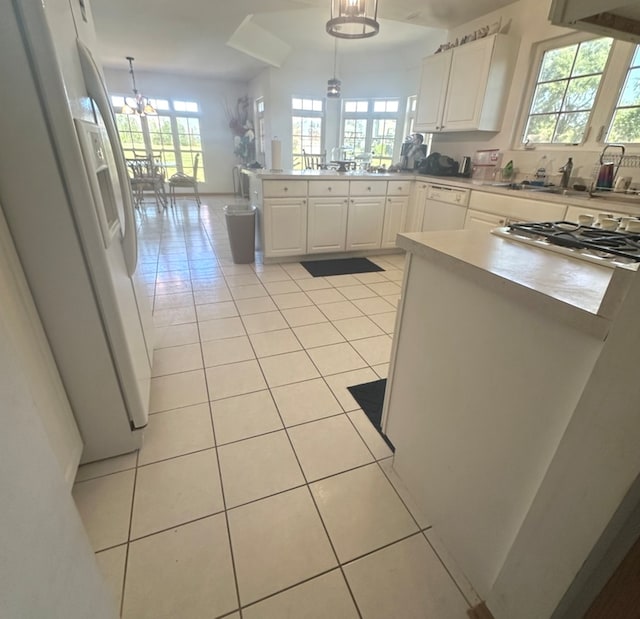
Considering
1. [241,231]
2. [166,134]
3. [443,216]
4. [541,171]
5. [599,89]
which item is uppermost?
[599,89]

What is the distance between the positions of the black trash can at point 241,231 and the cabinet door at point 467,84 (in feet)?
7.55

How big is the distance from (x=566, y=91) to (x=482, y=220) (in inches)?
49.8

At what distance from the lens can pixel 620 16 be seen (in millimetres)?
693

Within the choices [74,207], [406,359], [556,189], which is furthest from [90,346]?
[556,189]

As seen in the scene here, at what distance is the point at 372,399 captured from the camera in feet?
5.80

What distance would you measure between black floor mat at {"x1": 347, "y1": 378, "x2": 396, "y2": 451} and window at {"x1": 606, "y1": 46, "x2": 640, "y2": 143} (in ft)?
8.73

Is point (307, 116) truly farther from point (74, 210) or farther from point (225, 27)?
point (74, 210)

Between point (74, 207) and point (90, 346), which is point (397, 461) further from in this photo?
point (74, 207)

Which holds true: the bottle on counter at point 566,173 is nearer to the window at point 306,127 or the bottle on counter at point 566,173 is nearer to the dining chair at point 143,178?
the window at point 306,127

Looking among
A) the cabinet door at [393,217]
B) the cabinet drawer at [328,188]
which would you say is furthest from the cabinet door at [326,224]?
the cabinet door at [393,217]

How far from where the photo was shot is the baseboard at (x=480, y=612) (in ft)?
3.01

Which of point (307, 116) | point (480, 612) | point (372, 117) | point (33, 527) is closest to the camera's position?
point (33, 527)

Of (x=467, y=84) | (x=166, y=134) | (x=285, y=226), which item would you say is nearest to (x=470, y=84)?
(x=467, y=84)

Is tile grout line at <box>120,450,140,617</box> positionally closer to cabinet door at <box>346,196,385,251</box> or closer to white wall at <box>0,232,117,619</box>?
white wall at <box>0,232,117,619</box>
